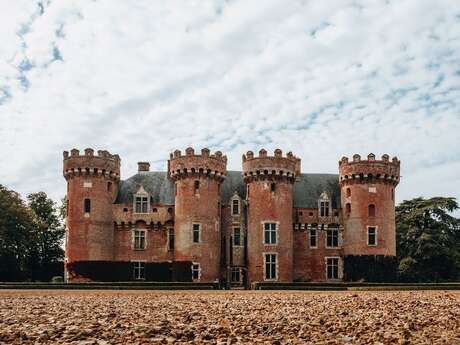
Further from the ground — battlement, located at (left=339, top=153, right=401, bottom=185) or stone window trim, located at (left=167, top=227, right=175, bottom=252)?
battlement, located at (left=339, top=153, right=401, bottom=185)

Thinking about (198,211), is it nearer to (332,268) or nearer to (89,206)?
(89,206)

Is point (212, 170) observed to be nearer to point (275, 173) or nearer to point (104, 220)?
point (275, 173)

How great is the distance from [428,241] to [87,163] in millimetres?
31570

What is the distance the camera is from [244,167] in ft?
180

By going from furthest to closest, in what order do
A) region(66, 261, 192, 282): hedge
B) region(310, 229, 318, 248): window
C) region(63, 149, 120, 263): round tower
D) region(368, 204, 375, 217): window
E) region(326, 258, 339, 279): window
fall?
region(310, 229, 318, 248): window < region(326, 258, 339, 279): window < region(368, 204, 375, 217): window < region(63, 149, 120, 263): round tower < region(66, 261, 192, 282): hedge

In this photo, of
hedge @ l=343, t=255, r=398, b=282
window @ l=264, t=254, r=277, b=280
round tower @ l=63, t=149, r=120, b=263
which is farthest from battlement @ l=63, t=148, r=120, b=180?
hedge @ l=343, t=255, r=398, b=282

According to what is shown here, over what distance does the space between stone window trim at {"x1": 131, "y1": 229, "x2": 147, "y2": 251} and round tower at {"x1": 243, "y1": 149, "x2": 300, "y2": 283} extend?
916 centimetres

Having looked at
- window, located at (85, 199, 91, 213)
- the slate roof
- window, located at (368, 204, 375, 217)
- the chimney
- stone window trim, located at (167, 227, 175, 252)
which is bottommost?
stone window trim, located at (167, 227, 175, 252)

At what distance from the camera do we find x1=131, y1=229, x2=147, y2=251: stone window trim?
5516 cm

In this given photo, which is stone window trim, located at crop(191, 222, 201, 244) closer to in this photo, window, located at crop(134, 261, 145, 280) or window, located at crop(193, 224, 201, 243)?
window, located at crop(193, 224, 201, 243)

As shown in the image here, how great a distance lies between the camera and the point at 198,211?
52469mm

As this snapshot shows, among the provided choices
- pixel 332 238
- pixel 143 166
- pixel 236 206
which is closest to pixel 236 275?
pixel 236 206

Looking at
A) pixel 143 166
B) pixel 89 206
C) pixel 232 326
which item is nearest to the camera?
pixel 232 326

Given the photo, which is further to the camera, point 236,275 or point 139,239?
point 139,239
